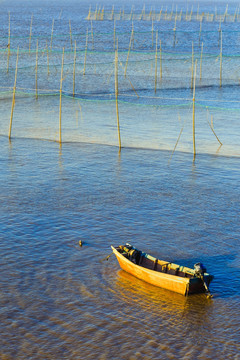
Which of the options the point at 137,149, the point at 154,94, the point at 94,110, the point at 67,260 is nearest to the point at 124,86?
the point at 154,94

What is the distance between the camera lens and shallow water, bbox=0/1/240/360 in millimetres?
7539

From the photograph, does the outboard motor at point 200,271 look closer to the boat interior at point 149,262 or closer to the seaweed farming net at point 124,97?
the boat interior at point 149,262

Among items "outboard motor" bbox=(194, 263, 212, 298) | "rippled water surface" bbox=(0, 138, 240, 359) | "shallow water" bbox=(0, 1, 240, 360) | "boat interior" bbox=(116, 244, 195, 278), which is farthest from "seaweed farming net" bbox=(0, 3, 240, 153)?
"outboard motor" bbox=(194, 263, 212, 298)

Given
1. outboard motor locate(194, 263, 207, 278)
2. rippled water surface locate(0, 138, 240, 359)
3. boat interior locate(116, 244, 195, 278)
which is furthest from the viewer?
boat interior locate(116, 244, 195, 278)

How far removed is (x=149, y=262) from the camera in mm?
9164

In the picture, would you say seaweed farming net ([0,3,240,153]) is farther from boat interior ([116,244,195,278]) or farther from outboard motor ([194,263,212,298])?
outboard motor ([194,263,212,298])

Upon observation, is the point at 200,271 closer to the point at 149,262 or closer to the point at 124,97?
the point at 149,262

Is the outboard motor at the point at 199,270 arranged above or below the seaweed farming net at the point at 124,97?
below

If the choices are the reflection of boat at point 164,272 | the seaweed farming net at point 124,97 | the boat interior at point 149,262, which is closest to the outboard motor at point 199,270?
the reflection of boat at point 164,272

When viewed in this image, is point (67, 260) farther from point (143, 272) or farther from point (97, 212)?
point (97, 212)

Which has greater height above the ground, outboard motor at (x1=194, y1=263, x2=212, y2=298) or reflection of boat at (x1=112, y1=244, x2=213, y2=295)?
outboard motor at (x1=194, y1=263, x2=212, y2=298)

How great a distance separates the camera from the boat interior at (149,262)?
28.8 feet

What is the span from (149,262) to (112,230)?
2084 mm

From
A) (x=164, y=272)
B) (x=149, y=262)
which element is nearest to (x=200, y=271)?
(x=164, y=272)
